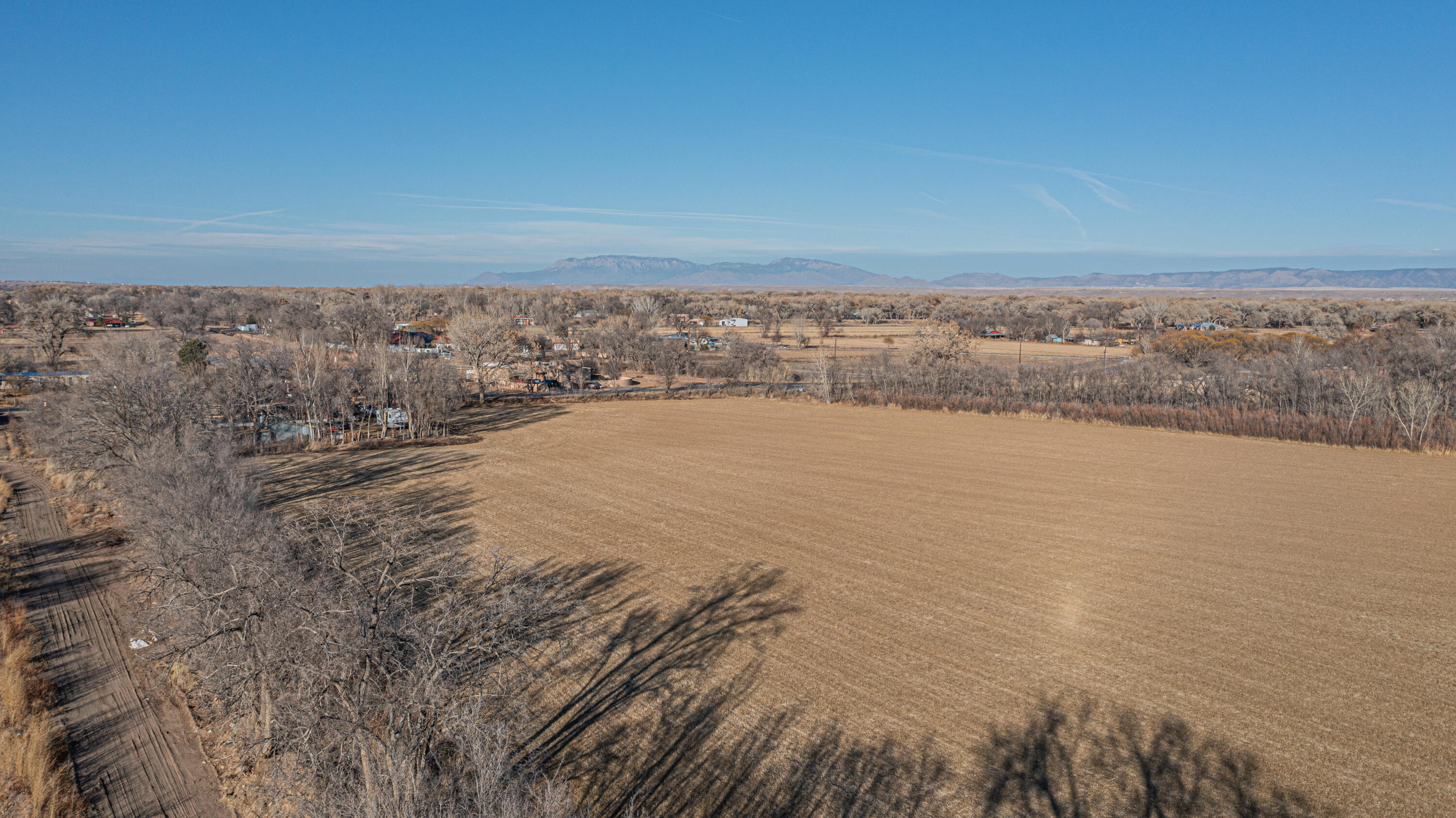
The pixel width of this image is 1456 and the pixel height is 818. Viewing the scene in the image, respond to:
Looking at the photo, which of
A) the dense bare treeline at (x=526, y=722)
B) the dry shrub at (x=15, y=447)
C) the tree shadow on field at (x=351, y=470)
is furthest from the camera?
the dry shrub at (x=15, y=447)

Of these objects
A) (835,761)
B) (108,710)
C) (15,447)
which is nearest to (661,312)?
(15,447)

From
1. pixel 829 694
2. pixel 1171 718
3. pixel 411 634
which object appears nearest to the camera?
pixel 411 634

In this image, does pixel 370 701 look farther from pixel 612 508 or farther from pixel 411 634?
pixel 612 508

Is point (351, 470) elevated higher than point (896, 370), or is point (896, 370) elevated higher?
point (896, 370)

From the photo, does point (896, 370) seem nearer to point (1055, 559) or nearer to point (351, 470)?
point (1055, 559)

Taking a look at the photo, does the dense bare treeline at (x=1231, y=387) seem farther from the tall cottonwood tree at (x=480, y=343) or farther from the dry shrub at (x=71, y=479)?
the dry shrub at (x=71, y=479)

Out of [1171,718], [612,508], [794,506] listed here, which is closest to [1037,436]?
[794,506]

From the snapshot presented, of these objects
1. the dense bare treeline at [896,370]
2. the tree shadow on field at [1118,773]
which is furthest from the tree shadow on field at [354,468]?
the tree shadow on field at [1118,773]
